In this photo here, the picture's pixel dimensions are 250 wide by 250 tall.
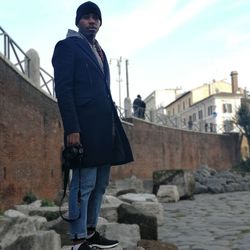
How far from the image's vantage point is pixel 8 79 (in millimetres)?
10734

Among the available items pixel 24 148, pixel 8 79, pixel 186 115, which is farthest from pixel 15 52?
pixel 186 115

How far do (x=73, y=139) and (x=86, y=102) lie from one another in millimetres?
354

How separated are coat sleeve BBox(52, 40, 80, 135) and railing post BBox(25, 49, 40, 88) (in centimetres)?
958

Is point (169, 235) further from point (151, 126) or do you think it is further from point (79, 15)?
point (151, 126)

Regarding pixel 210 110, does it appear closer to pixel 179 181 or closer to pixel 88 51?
pixel 179 181

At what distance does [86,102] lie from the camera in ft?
12.3

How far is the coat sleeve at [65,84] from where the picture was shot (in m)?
3.61

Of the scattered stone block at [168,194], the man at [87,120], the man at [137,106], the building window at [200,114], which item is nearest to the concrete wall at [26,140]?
the scattered stone block at [168,194]

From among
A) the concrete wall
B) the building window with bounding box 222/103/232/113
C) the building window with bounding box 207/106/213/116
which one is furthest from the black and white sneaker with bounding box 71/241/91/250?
the building window with bounding box 207/106/213/116

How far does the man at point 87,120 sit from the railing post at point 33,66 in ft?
31.2

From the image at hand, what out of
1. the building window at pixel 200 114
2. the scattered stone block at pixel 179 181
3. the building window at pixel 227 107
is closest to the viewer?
the scattered stone block at pixel 179 181

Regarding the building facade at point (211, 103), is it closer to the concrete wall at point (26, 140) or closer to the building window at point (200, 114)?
the building window at point (200, 114)

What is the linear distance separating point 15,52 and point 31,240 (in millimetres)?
8596

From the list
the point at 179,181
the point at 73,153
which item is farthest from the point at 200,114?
the point at 73,153
